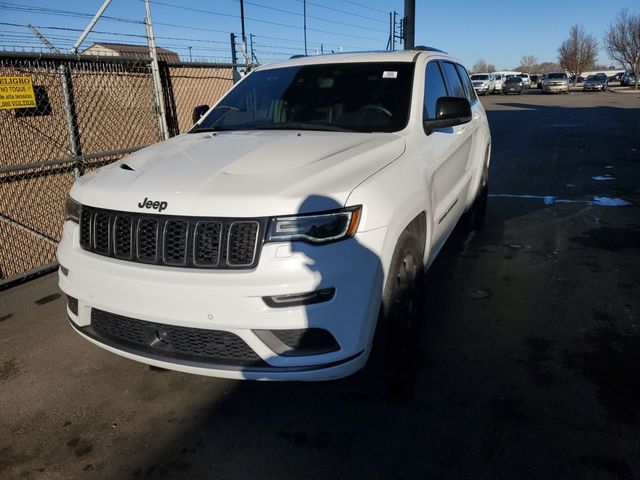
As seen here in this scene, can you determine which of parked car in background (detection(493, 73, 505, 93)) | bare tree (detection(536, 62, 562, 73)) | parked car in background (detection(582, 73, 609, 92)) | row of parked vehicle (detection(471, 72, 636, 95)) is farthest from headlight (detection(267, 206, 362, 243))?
bare tree (detection(536, 62, 562, 73))

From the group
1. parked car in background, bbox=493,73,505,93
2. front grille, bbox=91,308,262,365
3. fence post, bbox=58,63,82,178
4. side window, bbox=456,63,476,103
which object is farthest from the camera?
parked car in background, bbox=493,73,505,93

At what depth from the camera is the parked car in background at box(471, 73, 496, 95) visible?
41625 mm

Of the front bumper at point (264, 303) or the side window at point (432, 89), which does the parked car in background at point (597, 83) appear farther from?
the front bumper at point (264, 303)

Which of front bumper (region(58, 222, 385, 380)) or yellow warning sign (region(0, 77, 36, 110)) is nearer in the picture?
front bumper (region(58, 222, 385, 380))

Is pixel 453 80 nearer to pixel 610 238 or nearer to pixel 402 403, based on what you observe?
pixel 610 238

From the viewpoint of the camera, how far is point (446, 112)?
3525 mm

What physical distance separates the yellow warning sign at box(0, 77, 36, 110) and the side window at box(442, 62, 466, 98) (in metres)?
3.83

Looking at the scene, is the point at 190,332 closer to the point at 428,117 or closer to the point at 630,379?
the point at 428,117

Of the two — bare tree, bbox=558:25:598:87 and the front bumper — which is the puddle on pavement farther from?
bare tree, bbox=558:25:598:87

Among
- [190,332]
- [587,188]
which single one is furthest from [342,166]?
[587,188]

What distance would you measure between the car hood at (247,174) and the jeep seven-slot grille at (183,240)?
1.9 inches

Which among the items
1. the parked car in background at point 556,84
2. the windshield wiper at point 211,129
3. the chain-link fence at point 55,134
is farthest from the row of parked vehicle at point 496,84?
the windshield wiper at point 211,129

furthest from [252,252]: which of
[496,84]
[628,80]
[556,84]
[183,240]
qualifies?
[628,80]

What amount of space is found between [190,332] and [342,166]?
1.11m
